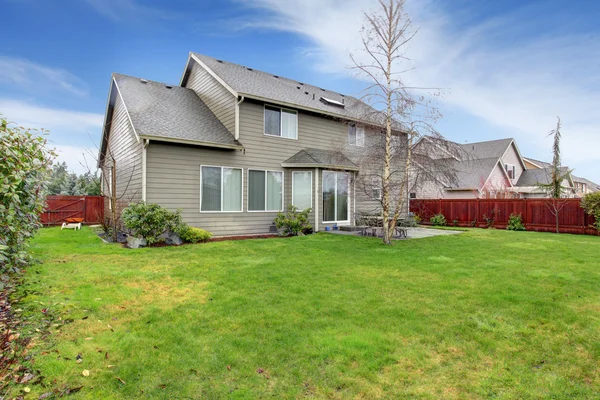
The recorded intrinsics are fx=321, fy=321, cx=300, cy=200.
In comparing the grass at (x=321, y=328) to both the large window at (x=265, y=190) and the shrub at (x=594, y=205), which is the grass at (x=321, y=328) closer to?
the large window at (x=265, y=190)

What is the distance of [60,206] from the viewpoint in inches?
679

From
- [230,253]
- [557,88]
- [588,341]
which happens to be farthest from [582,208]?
[230,253]

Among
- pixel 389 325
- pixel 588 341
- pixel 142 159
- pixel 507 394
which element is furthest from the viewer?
pixel 142 159

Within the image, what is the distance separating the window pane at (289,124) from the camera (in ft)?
43.1

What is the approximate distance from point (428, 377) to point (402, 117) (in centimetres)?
806

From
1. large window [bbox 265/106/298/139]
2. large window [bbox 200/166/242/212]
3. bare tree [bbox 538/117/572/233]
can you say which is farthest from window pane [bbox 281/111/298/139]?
bare tree [bbox 538/117/572/233]

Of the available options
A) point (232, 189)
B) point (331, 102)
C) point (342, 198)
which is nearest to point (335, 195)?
point (342, 198)

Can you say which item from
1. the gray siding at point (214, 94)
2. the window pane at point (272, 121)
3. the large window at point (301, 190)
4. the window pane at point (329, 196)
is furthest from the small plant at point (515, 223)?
the gray siding at point (214, 94)

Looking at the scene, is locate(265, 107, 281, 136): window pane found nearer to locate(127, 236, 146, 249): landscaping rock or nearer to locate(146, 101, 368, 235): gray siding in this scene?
locate(146, 101, 368, 235): gray siding

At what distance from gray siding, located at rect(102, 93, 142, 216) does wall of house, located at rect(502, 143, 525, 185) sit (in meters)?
28.7

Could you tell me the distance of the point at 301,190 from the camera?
13.2m

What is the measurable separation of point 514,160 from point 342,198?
955 inches

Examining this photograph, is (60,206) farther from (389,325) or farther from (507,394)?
(507,394)

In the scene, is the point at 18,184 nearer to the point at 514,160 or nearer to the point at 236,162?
the point at 236,162
